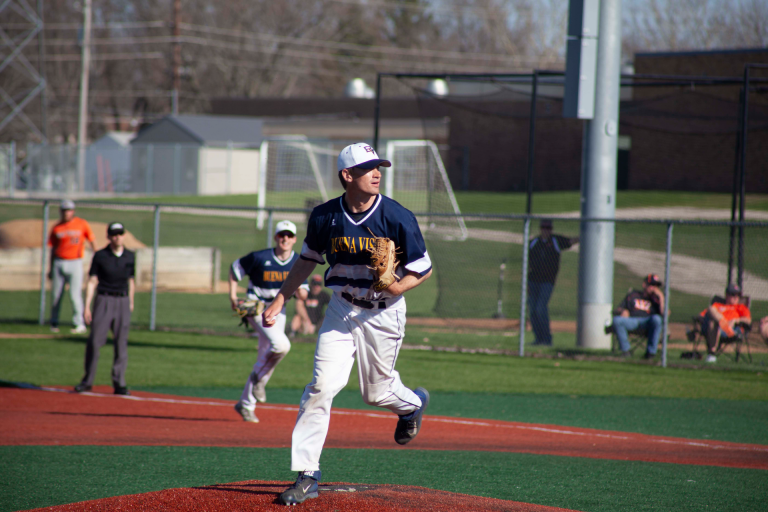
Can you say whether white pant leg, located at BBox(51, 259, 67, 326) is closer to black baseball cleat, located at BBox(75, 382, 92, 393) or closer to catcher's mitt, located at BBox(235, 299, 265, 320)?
black baseball cleat, located at BBox(75, 382, 92, 393)

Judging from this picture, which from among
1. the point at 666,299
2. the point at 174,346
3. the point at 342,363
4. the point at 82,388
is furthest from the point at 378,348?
the point at 174,346

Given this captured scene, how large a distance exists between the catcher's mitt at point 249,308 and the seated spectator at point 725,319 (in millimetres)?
7440

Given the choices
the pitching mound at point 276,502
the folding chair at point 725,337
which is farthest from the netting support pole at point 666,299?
the pitching mound at point 276,502

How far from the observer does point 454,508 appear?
460 cm

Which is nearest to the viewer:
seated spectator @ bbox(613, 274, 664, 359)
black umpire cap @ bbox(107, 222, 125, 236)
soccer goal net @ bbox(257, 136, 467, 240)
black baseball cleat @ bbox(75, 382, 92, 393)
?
black umpire cap @ bbox(107, 222, 125, 236)

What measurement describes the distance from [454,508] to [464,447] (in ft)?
9.39

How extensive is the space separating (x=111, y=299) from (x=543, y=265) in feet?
23.6

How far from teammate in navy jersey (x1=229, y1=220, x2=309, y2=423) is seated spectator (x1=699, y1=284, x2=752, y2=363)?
694 centimetres

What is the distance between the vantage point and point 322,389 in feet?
15.5

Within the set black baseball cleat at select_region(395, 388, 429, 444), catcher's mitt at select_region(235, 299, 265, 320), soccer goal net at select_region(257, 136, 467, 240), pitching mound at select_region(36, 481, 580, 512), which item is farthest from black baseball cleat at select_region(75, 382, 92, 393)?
soccer goal net at select_region(257, 136, 467, 240)

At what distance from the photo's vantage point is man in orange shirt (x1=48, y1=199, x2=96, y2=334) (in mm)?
13789

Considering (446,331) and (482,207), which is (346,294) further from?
(482,207)

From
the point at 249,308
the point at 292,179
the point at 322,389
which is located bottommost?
the point at 322,389

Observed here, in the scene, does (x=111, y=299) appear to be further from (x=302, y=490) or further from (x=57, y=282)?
(x=302, y=490)
